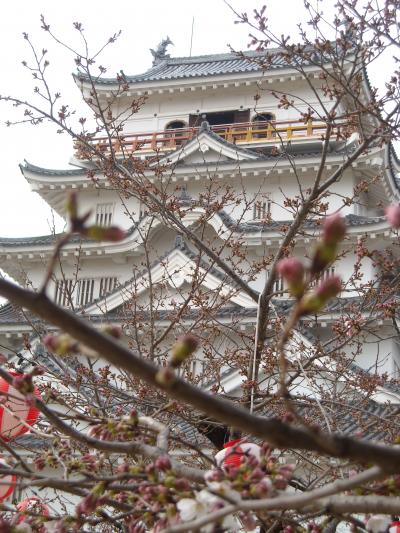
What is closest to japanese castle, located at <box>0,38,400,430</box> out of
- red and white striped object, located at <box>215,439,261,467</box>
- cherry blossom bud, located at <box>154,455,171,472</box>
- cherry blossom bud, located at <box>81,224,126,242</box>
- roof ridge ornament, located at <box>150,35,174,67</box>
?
roof ridge ornament, located at <box>150,35,174,67</box>

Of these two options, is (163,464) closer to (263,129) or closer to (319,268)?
(319,268)

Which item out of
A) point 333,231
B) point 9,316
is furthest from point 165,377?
point 9,316

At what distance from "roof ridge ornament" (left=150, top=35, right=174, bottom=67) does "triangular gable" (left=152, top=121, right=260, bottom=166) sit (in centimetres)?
780

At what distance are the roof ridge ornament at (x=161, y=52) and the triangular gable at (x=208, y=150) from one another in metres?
7.80

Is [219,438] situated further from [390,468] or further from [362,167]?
[362,167]

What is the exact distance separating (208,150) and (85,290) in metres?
5.15

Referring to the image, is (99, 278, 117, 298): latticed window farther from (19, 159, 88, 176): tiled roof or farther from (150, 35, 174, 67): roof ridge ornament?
(150, 35, 174, 67): roof ridge ornament

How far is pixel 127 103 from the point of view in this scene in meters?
20.6

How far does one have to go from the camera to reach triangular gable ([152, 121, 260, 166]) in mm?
17234

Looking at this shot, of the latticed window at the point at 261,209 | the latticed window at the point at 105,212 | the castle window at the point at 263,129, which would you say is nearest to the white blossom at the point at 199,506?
the latticed window at the point at 261,209

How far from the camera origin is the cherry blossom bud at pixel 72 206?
1246 millimetres

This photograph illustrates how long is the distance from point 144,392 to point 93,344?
5.12 meters

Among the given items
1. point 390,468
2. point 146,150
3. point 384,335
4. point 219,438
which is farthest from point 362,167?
point 390,468

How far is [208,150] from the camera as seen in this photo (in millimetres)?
18094
